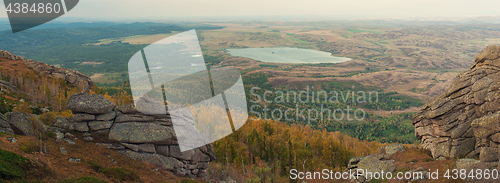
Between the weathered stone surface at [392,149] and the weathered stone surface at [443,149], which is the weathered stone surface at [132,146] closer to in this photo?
the weathered stone surface at [392,149]

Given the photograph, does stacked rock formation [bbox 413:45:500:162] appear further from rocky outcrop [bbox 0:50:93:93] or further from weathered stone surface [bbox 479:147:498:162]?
rocky outcrop [bbox 0:50:93:93]

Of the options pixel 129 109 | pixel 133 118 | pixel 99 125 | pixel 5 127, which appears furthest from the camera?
pixel 129 109

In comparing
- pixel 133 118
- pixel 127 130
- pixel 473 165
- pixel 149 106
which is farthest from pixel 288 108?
pixel 127 130

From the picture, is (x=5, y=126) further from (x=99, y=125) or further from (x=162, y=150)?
(x=162, y=150)

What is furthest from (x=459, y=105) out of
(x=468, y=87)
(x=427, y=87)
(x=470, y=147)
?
(x=427, y=87)

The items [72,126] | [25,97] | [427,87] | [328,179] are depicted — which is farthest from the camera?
[427,87]

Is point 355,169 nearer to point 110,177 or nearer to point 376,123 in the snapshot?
point 110,177

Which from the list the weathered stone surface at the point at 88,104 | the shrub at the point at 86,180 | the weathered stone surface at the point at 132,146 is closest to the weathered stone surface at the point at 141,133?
the weathered stone surface at the point at 132,146
